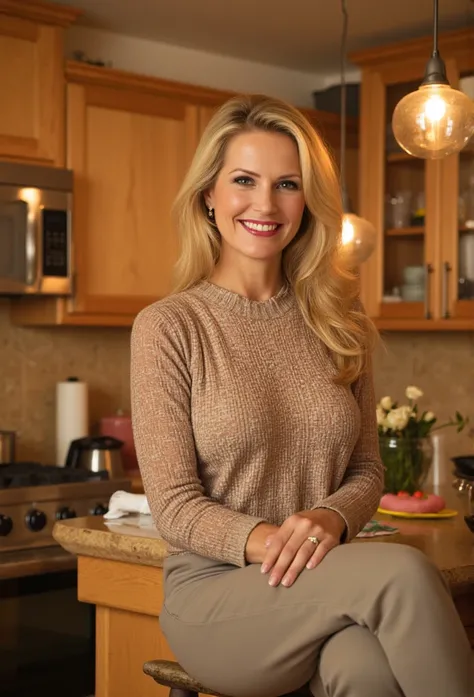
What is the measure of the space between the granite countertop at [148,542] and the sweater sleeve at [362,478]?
0.24 metres

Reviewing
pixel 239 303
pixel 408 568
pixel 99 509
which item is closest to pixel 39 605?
pixel 99 509

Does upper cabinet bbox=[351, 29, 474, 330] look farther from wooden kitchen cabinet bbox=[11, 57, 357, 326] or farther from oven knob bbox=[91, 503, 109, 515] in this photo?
oven knob bbox=[91, 503, 109, 515]

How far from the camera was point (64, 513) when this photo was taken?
3650mm

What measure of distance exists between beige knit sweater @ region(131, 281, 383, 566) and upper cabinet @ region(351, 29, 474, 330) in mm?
2547

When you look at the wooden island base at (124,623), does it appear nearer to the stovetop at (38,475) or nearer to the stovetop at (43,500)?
the stovetop at (43,500)

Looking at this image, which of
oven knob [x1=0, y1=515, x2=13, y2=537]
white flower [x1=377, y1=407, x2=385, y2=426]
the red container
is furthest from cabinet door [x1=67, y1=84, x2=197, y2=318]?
white flower [x1=377, y1=407, x2=385, y2=426]

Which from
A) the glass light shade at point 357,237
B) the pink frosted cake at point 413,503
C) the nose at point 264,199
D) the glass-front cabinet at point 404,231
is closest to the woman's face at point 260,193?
the nose at point 264,199

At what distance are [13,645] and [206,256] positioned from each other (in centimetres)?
189

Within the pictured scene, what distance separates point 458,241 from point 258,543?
2.93 m

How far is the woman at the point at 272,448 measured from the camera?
1.53 metres

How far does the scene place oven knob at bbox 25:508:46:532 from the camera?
11.7 ft

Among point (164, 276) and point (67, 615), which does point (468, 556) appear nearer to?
point (67, 615)

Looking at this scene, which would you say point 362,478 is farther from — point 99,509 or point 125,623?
point 99,509

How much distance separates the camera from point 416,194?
4.55 meters
